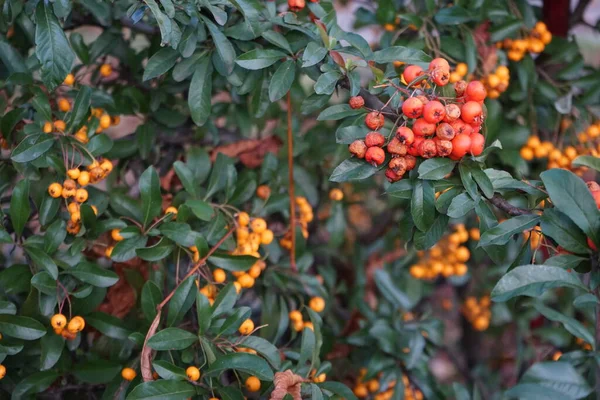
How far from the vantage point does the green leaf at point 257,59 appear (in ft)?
3.82

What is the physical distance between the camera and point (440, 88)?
1127 millimetres

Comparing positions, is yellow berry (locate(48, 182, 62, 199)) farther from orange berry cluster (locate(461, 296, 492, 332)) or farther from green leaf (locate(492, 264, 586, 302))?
orange berry cluster (locate(461, 296, 492, 332))

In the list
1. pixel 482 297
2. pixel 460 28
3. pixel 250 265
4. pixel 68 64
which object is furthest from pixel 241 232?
pixel 482 297

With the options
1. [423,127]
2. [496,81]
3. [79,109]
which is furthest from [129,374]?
[496,81]

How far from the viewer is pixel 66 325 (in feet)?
4.07

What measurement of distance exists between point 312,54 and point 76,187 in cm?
55

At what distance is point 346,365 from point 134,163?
802mm

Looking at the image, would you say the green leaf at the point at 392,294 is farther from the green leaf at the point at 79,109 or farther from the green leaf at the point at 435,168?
the green leaf at the point at 79,109

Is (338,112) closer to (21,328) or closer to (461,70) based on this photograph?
(461,70)

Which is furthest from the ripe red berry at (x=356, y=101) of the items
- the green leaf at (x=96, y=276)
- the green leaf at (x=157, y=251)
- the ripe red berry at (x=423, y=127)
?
the green leaf at (x=96, y=276)

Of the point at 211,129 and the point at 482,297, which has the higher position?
the point at 211,129

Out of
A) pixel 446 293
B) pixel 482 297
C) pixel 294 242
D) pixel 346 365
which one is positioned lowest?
pixel 446 293

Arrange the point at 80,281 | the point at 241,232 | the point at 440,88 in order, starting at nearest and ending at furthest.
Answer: the point at 440,88, the point at 80,281, the point at 241,232

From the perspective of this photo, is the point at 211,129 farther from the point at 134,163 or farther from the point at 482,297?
the point at 482,297
